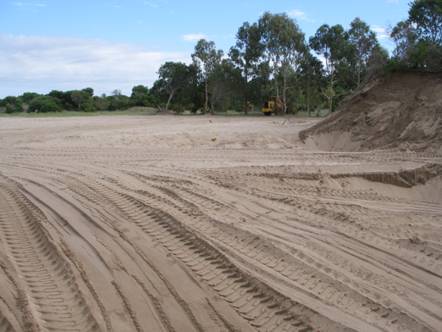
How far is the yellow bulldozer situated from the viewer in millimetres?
37281

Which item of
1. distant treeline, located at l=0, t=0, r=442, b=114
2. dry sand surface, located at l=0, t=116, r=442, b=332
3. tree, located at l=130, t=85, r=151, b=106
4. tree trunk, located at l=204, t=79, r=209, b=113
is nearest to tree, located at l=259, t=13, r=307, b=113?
distant treeline, located at l=0, t=0, r=442, b=114

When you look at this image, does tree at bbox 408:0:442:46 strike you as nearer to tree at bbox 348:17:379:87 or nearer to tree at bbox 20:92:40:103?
tree at bbox 348:17:379:87

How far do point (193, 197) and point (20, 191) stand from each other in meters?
2.76

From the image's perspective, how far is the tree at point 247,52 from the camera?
3703 centimetres

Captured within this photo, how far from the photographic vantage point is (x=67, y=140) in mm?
15227

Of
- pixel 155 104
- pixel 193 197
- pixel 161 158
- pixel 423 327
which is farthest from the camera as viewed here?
pixel 155 104

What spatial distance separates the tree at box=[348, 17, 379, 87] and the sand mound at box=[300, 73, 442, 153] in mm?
20794

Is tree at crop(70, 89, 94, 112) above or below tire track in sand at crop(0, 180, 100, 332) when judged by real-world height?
above

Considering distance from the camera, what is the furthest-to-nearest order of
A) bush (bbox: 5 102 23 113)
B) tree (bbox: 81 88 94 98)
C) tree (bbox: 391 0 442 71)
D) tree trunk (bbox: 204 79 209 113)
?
tree (bbox: 81 88 94 98) → bush (bbox: 5 102 23 113) → tree trunk (bbox: 204 79 209 113) → tree (bbox: 391 0 442 71)

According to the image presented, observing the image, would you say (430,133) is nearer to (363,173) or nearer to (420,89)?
(420,89)

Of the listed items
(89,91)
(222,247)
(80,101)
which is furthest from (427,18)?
(89,91)

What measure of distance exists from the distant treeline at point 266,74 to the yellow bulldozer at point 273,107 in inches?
8.0

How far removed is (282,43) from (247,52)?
298 centimetres

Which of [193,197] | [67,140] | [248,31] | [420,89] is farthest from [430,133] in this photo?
[248,31]
